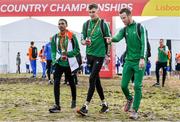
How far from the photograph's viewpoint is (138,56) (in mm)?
8781

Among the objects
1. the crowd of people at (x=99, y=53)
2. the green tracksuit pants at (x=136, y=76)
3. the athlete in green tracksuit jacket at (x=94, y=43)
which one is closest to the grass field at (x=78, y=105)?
the crowd of people at (x=99, y=53)

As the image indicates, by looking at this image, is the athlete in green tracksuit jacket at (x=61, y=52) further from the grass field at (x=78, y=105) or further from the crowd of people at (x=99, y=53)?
the grass field at (x=78, y=105)

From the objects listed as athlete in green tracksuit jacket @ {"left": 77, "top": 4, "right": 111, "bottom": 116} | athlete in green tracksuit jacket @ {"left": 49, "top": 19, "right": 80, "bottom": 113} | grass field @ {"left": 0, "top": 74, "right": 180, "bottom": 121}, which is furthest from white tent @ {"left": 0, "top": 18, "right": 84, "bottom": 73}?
athlete in green tracksuit jacket @ {"left": 77, "top": 4, "right": 111, "bottom": 116}

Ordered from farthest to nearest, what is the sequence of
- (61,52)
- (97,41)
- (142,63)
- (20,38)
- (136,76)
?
1. (20,38)
2. (61,52)
3. (97,41)
4. (136,76)
5. (142,63)

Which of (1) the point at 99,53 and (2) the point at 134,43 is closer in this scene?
(2) the point at 134,43

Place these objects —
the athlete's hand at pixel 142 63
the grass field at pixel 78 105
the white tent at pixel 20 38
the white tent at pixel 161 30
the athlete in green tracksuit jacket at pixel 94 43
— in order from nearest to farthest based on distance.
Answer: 1. the athlete's hand at pixel 142 63
2. the grass field at pixel 78 105
3. the athlete in green tracksuit jacket at pixel 94 43
4. the white tent at pixel 161 30
5. the white tent at pixel 20 38

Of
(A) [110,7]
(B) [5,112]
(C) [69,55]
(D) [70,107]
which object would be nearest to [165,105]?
(D) [70,107]

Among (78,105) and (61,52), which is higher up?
(61,52)

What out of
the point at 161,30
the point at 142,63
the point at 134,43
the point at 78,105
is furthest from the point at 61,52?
the point at 161,30

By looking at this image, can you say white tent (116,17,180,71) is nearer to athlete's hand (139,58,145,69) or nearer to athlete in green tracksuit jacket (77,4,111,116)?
athlete in green tracksuit jacket (77,4,111,116)

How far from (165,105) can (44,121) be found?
3.88m

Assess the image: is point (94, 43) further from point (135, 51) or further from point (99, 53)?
point (135, 51)

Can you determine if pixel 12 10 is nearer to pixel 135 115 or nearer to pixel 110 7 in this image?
pixel 110 7

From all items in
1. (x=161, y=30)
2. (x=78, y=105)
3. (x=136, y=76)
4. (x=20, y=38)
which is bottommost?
(x=78, y=105)
